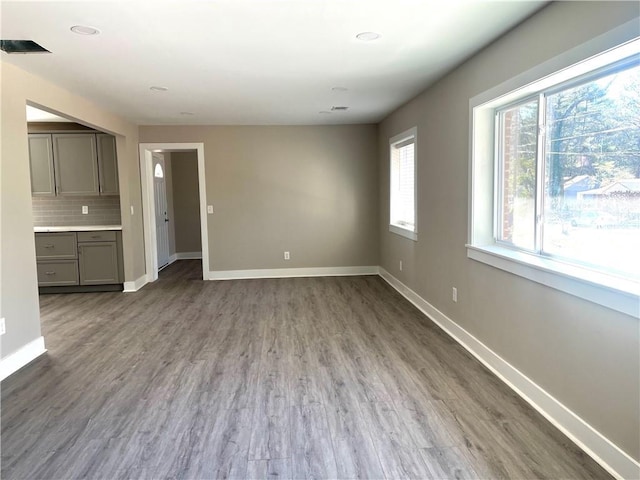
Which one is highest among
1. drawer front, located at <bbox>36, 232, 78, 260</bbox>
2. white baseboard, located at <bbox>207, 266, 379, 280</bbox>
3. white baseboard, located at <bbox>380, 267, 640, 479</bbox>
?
drawer front, located at <bbox>36, 232, 78, 260</bbox>

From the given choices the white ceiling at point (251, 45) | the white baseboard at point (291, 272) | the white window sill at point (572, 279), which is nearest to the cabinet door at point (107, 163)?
the white ceiling at point (251, 45)

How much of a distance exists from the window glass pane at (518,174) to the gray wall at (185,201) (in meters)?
6.64

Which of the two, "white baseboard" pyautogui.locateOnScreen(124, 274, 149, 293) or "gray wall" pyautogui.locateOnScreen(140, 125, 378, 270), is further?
"gray wall" pyautogui.locateOnScreen(140, 125, 378, 270)

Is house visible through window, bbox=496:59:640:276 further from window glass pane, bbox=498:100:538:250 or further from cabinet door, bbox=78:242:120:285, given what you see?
cabinet door, bbox=78:242:120:285

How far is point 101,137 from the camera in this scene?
5.88m

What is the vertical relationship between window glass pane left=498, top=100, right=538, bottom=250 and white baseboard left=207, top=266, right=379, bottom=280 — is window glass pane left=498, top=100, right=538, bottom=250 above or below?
above

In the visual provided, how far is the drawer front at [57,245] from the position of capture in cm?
570

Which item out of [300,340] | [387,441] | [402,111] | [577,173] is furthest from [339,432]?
[402,111]

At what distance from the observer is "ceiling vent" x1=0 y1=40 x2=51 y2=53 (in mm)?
2924

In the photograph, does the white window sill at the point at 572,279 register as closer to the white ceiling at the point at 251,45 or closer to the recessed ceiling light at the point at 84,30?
the white ceiling at the point at 251,45

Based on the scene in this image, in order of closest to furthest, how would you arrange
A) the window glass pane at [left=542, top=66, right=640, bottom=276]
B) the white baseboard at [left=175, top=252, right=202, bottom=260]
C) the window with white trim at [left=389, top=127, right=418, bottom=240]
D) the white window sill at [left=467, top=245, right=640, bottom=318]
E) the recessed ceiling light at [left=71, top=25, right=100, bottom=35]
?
the white window sill at [left=467, top=245, right=640, bottom=318] < the window glass pane at [left=542, top=66, right=640, bottom=276] < the recessed ceiling light at [left=71, top=25, right=100, bottom=35] < the window with white trim at [left=389, top=127, right=418, bottom=240] < the white baseboard at [left=175, top=252, right=202, bottom=260]

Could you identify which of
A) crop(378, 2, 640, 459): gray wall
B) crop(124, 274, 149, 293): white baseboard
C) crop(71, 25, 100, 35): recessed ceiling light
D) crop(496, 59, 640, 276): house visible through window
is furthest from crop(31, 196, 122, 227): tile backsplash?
crop(496, 59, 640, 276): house visible through window

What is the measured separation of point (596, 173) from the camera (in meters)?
2.29

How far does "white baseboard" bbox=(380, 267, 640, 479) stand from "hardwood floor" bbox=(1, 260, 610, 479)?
0.06 meters
